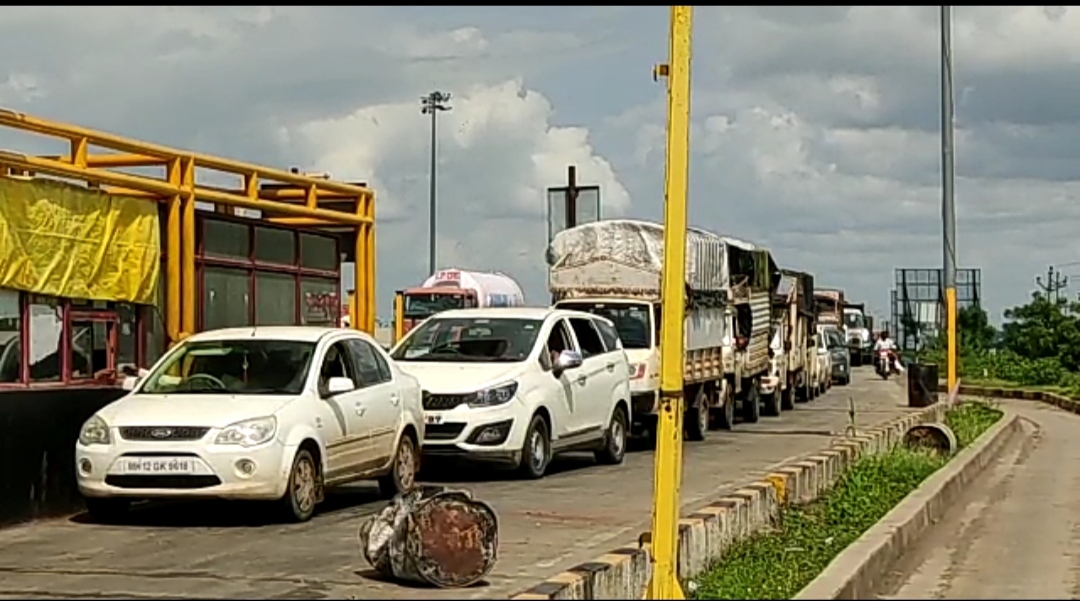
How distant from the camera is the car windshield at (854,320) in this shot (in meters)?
71.9

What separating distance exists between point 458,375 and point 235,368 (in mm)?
3552

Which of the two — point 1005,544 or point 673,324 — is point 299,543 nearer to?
point 673,324

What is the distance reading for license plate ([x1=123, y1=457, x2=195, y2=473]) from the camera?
41.2 ft

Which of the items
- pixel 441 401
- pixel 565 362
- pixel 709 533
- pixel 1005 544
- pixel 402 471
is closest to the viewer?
pixel 709 533

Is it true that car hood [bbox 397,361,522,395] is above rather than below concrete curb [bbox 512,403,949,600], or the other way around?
above

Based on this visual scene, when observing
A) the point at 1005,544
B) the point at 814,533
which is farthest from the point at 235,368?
the point at 1005,544

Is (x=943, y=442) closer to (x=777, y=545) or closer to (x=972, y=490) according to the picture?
(x=972, y=490)

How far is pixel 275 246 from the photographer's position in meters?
17.5

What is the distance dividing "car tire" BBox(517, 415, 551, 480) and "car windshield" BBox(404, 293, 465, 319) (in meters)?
23.5

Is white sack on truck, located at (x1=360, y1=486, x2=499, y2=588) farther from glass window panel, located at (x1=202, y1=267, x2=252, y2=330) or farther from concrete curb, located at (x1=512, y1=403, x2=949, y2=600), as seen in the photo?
glass window panel, located at (x1=202, y1=267, x2=252, y2=330)

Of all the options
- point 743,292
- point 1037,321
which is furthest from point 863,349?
point 743,292

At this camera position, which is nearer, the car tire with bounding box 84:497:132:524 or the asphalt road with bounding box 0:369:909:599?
the asphalt road with bounding box 0:369:909:599

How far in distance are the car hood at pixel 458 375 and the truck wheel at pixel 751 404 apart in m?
12.4

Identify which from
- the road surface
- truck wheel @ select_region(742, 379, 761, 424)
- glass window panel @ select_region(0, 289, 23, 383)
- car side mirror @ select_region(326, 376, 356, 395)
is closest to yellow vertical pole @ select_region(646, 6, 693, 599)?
the road surface
